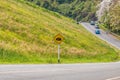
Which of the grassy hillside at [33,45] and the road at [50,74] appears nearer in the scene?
the road at [50,74]

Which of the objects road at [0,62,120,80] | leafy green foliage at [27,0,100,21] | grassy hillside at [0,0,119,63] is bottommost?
leafy green foliage at [27,0,100,21]

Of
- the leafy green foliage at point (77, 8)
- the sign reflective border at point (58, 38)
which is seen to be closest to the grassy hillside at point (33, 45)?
the sign reflective border at point (58, 38)

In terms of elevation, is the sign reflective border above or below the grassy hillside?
above

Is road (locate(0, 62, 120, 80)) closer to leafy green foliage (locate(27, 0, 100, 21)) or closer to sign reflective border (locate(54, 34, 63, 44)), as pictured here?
sign reflective border (locate(54, 34, 63, 44))

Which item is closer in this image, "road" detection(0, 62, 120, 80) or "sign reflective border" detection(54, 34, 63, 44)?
"road" detection(0, 62, 120, 80)

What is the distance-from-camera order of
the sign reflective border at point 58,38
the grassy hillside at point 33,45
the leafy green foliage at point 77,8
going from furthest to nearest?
the leafy green foliage at point 77,8
the sign reflective border at point 58,38
the grassy hillside at point 33,45

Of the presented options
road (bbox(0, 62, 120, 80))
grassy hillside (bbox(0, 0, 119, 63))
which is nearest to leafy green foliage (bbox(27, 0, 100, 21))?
grassy hillside (bbox(0, 0, 119, 63))

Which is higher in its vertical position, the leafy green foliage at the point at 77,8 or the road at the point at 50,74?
the road at the point at 50,74

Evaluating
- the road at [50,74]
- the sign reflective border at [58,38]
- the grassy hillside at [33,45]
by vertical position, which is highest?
the road at [50,74]

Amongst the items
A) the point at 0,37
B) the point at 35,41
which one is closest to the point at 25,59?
the point at 0,37

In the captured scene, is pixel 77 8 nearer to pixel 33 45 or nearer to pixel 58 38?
pixel 33 45

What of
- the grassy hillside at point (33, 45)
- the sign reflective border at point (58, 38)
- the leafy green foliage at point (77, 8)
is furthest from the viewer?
the leafy green foliage at point (77, 8)

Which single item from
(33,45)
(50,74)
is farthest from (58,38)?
(50,74)

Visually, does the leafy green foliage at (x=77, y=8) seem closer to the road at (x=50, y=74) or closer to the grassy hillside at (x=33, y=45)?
the grassy hillside at (x=33, y=45)
